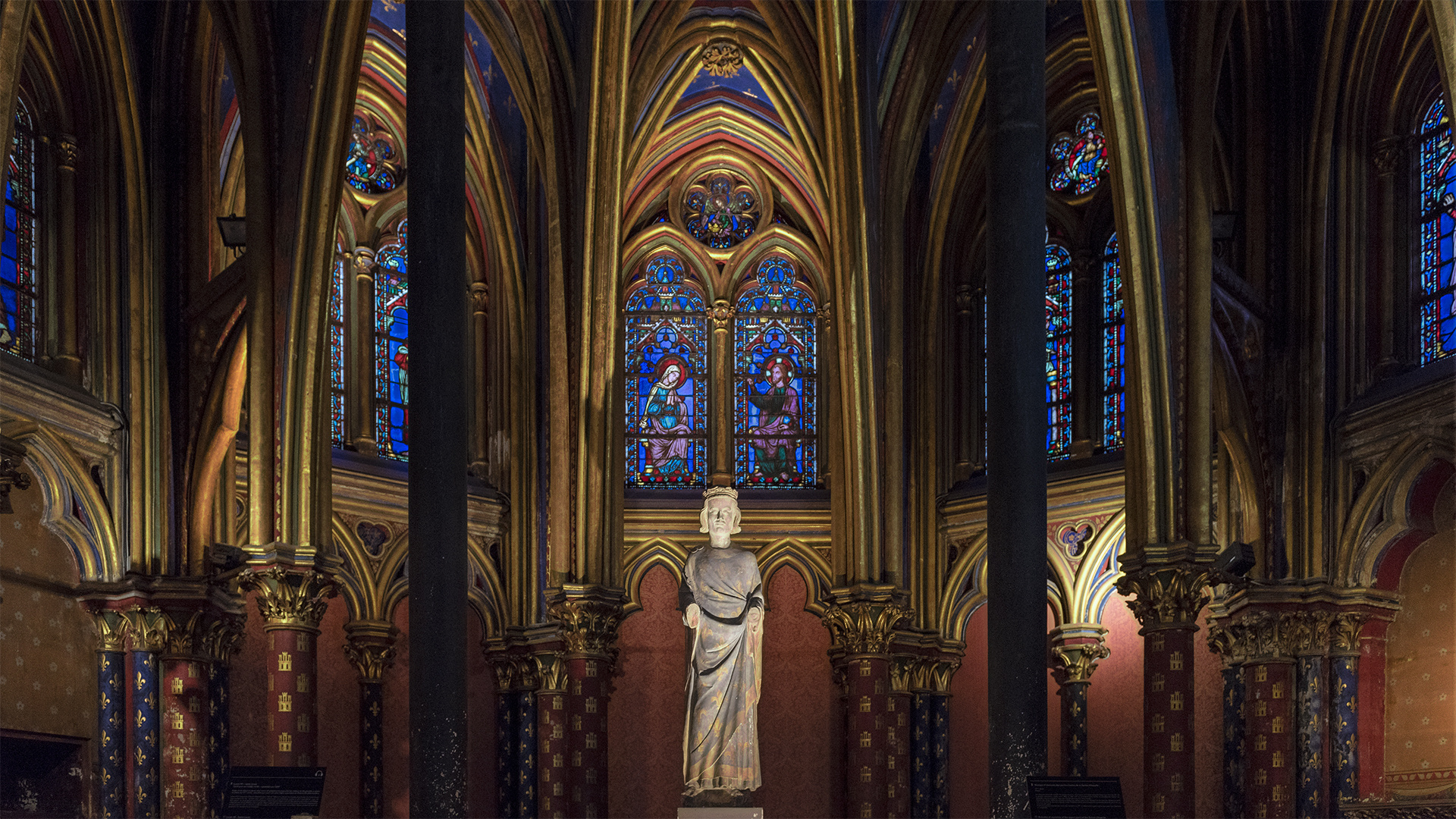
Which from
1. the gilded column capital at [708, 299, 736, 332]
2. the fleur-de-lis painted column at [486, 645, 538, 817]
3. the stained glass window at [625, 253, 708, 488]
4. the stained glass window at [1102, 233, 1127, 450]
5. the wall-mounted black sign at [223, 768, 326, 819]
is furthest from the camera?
the gilded column capital at [708, 299, 736, 332]

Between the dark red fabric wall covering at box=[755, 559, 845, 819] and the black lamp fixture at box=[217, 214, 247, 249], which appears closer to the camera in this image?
the black lamp fixture at box=[217, 214, 247, 249]

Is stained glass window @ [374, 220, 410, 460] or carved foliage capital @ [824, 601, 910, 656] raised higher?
stained glass window @ [374, 220, 410, 460]

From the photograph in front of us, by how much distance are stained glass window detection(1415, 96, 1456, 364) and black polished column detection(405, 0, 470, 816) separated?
1171 centimetres

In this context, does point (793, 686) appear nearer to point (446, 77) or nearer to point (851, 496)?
point (851, 496)

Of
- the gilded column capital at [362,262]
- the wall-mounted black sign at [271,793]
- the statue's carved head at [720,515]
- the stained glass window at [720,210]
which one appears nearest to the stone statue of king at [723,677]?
the statue's carved head at [720,515]

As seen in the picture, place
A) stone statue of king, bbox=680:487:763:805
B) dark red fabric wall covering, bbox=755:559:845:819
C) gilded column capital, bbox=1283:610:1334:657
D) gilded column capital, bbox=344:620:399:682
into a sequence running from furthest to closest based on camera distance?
dark red fabric wall covering, bbox=755:559:845:819
gilded column capital, bbox=344:620:399:682
gilded column capital, bbox=1283:610:1334:657
stone statue of king, bbox=680:487:763:805

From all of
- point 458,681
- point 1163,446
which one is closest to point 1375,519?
point 1163,446

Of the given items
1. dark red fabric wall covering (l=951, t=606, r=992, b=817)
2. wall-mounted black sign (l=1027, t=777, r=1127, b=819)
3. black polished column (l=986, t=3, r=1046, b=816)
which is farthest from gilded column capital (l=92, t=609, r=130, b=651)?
wall-mounted black sign (l=1027, t=777, r=1127, b=819)

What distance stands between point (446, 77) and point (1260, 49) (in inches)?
432

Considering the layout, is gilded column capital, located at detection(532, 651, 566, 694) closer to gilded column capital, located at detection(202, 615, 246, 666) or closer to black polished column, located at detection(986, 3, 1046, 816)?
gilded column capital, located at detection(202, 615, 246, 666)

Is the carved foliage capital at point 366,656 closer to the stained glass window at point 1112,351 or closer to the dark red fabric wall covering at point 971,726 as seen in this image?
the dark red fabric wall covering at point 971,726

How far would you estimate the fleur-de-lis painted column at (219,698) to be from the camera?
19703mm

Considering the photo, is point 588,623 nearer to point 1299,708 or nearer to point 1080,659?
point 1080,659

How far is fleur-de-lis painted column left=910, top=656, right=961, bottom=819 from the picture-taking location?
79.4 feet
